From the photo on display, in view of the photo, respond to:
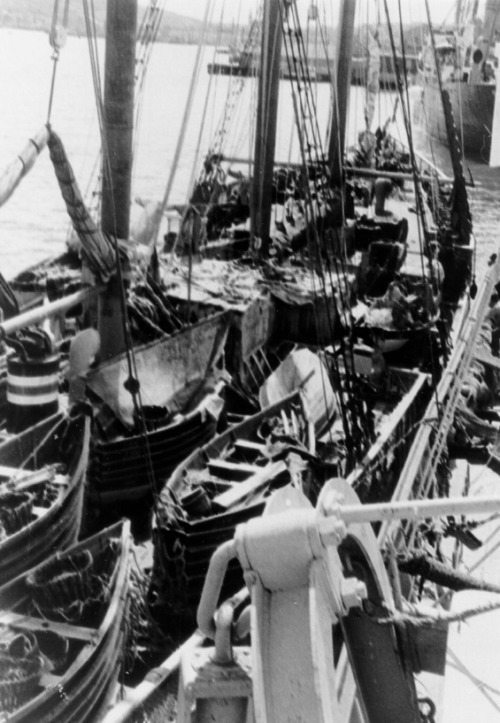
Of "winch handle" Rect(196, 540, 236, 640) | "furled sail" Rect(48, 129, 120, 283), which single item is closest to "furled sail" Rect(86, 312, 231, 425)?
"furled sail" Rect(48, 129, 120, 283)

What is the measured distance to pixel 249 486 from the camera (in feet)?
32.6

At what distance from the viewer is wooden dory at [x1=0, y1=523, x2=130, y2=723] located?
7.09 metres

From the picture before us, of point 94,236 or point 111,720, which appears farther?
point 94,236

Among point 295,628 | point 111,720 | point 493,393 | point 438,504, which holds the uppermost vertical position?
point 438,504

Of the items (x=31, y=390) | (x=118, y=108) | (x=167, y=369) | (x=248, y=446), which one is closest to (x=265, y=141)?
(x=118, y=108)

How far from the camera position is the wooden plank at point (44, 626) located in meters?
7.85

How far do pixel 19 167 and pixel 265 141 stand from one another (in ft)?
28.3

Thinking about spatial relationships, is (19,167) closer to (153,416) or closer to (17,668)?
(153,416)

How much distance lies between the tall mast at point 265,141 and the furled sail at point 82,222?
6905 mm

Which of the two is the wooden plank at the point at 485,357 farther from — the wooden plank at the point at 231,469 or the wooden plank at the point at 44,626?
the wooden plank at the point at 44,626

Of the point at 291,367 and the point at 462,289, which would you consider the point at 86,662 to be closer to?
the point at 291,367

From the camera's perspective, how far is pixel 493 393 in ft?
50.3

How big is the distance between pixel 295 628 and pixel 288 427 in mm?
8936

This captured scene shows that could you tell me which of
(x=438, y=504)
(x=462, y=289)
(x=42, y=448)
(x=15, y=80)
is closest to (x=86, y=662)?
(x=42, y=448)
